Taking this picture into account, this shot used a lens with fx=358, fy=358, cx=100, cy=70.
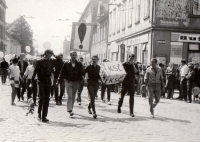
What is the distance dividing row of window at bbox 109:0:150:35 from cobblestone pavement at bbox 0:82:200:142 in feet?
51.2

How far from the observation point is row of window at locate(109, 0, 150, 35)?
2681 centimetres

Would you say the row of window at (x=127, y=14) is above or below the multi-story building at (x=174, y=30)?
above

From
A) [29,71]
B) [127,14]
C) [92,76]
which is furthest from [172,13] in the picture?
[92,76]

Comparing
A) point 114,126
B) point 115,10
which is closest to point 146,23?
point 115,10

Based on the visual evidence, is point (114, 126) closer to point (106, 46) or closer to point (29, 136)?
point (29, 136)

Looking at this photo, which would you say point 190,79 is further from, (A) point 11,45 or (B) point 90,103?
(A) point 11,45

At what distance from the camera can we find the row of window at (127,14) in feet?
87.9

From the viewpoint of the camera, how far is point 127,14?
33156mm

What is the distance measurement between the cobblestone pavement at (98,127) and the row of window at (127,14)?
15611 mm

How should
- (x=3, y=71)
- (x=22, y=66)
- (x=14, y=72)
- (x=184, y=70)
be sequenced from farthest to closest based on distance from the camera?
(x=3, y=71) → (x=184, y=70) → (x=22, y=66) → (x=14, y=72)

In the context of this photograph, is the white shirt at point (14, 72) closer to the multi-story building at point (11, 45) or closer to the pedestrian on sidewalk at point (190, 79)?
the pedestrian on sidewalk at point (190, 79)

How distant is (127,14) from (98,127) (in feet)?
83.7

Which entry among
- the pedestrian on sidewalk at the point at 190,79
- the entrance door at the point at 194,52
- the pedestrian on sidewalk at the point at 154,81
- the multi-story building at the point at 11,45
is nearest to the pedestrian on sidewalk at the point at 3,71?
the entrance door at the point at 194,52

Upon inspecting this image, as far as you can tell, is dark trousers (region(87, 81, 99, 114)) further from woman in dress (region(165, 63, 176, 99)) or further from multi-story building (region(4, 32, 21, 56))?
multi-story building (region(4, 32, 21, 56))
